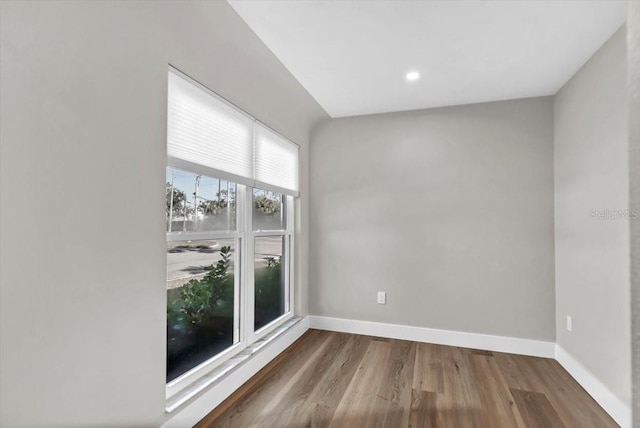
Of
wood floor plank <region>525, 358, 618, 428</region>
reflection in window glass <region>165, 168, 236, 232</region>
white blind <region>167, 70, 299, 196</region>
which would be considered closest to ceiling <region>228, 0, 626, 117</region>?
white blind <region>167, 70, 299, 196</region>

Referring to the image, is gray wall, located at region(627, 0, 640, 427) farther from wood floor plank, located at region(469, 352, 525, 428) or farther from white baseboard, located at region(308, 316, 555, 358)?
white baseboard, located at region(308, 316, 555, 358)

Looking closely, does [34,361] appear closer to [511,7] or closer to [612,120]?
[511,7]

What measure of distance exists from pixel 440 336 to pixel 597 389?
4.07 feet

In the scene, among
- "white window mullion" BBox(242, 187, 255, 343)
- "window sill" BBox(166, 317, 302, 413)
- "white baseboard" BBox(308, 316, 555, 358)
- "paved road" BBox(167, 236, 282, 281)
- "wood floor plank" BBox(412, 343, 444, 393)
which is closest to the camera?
"window sill" BBox(166, 317, 302, 413)

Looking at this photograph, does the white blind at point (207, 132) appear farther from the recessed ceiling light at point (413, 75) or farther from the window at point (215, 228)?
the recessed ceiling light at point (413, 75)

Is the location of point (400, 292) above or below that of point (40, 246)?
below

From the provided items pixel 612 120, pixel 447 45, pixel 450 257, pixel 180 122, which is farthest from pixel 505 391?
pixel 180 122

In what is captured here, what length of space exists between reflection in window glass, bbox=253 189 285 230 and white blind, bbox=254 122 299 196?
0.10 meters

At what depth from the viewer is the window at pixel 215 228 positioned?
194cm

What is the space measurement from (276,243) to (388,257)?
119 centimetres

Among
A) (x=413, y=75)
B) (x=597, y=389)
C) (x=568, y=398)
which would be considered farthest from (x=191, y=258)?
(x=597, y=389)

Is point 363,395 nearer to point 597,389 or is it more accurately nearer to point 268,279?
point 268,279

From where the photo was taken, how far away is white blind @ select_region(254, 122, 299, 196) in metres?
2.76

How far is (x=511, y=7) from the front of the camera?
187cm
